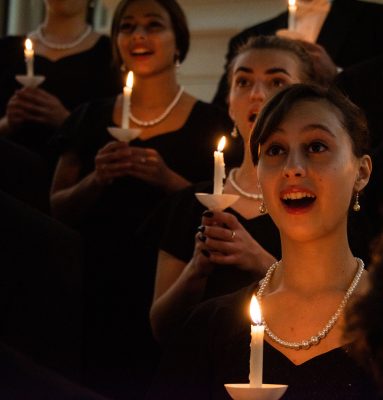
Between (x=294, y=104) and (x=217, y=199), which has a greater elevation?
(x=294, y=104)

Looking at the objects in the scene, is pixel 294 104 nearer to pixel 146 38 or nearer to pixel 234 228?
pixel 234 228

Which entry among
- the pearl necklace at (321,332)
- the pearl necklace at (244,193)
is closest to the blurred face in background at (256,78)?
the pearl necklace at (244,193)

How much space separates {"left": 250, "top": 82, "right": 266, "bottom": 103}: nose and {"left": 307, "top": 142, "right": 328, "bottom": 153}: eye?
0.66 metres

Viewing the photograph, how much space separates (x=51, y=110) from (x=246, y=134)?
39.9 inches

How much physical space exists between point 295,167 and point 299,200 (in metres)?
0.06

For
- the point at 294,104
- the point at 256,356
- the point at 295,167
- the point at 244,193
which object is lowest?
the point at 256,356

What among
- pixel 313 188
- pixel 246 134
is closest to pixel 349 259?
pixel 313 188

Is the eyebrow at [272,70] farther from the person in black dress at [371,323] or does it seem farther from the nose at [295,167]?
the person in black dress at [371,323]

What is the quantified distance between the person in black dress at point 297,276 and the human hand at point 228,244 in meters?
0.25

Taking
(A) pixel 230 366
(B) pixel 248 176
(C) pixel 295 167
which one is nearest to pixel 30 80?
(B) pixel 248 176

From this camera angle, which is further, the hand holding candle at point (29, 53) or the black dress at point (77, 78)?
the black dress at point (77, 78)

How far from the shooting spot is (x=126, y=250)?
3.33m

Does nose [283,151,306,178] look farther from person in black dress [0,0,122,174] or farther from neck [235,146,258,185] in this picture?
person in black dress [0,0,122,174]

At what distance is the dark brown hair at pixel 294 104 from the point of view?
7.42 feet
